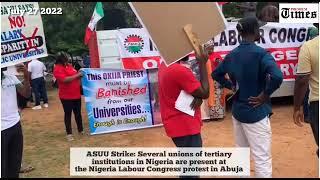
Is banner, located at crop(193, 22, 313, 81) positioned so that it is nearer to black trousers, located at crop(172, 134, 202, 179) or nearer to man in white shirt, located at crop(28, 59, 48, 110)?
black trousers, located at crop(172, 134, 202, 179)

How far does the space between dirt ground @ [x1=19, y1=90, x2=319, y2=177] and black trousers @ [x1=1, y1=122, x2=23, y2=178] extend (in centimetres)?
139

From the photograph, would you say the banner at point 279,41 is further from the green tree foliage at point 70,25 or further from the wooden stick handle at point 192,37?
the green tree foliage at point 70,25

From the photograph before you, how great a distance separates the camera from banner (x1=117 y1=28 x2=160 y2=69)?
341 inches

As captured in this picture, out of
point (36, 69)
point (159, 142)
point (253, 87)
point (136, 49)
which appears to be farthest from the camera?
point (36, 69)

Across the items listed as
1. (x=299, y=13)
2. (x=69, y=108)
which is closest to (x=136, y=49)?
(x=69, y=108)

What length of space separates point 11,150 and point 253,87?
2378 mm

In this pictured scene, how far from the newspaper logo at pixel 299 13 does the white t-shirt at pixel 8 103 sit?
5.62m

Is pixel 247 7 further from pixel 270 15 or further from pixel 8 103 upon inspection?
pixel 8 103

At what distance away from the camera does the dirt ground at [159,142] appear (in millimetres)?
5773

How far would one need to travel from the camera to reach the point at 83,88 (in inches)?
316

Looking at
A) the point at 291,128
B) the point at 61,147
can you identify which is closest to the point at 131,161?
the point at 61,147

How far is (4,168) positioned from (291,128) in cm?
516

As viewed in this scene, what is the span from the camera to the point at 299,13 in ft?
28.6

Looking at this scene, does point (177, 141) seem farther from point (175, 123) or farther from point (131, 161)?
point (131, 161)
